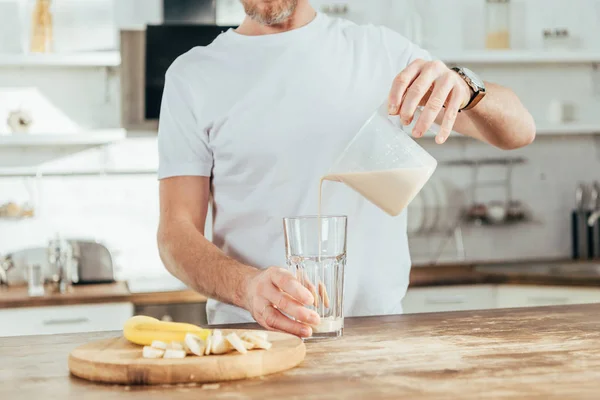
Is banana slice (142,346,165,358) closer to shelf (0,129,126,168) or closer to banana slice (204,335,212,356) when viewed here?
banana slice (204,335,212,356)

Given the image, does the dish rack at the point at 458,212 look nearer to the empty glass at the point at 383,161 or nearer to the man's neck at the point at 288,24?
the man's neck at the point at 288,24

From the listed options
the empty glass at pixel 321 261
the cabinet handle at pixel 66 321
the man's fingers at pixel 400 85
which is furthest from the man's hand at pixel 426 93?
the cabinet handle at pixel 66 321

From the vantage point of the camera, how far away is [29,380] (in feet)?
3.34

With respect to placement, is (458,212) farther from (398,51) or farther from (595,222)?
(398,51)

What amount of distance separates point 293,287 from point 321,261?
3.4 inches

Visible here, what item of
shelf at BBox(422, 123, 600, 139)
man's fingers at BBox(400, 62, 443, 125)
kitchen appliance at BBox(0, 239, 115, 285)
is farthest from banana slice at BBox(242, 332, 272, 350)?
shelf at BBox(422, 123, 600, 139)

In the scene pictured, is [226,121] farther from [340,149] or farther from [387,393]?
[387,393]

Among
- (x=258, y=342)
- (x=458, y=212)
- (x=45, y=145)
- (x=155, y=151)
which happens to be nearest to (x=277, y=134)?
(x=258, y=342)

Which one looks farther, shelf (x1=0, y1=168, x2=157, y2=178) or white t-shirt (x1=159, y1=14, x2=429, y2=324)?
shelf (x1=0, y1=168, x2=157, y2=178)

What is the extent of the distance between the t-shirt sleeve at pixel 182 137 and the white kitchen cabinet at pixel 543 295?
1.69 m

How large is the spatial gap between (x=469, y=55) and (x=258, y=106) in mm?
2102

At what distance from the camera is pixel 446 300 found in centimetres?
315

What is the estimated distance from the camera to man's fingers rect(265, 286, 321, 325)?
114 centimetres

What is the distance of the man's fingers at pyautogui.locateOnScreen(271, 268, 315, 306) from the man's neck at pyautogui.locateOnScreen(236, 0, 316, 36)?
75cm
